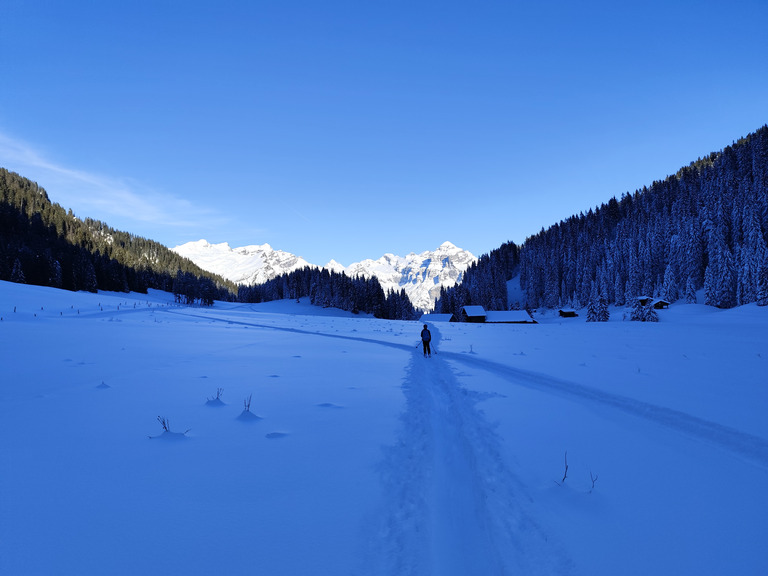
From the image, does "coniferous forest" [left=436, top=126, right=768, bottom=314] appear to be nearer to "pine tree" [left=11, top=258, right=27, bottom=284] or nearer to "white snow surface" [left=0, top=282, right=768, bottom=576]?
"white snow surface" [left=0, top=282, right=768, bottom=576]

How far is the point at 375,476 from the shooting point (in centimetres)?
438

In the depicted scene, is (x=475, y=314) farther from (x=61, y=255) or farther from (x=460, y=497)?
(x=61, y=255)

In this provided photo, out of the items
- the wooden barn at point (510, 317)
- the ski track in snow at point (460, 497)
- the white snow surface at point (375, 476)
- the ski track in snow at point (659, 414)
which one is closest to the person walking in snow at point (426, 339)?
the ski track in snow at point (659, 414)

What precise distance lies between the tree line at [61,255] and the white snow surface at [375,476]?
93516 mm

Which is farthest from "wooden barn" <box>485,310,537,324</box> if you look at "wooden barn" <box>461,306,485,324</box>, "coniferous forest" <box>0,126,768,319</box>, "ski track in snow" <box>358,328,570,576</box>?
"ski track in snow" <box>358,328,570,576</box>

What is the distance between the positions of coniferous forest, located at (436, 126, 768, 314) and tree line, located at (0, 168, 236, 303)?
327 feet

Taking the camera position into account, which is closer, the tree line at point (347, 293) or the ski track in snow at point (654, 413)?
the ski track in snow at point (654, 413)

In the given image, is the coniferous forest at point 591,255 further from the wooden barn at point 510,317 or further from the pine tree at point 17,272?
the wooden barn at point 510,317

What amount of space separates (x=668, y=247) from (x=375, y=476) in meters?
103

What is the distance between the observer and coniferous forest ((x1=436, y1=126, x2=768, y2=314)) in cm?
5497

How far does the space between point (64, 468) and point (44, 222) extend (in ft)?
469

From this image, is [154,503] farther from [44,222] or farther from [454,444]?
[44,222]

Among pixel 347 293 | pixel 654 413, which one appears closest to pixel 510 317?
pixel 347 293

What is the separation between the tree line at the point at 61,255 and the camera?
240 feet
